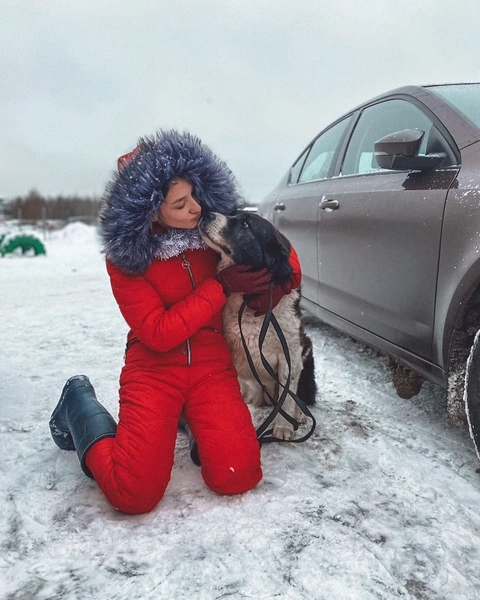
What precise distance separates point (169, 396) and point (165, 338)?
0.82 feet

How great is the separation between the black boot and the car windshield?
79.7 inches

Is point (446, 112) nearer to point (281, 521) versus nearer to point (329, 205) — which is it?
point (329, 205)

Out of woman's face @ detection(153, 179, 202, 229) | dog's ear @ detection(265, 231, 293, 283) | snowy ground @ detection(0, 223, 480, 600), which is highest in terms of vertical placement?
woman's face @ detection(153, 179, 202, 229)

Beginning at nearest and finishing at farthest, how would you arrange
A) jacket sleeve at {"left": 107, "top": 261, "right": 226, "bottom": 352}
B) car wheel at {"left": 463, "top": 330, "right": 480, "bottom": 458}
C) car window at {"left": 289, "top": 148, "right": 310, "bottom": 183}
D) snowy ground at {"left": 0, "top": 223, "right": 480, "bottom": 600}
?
snowy ground at {"left": 0, "top": 223, "right": 480, "bottom": 600}, car wheel at {"left": 463, "top": 330, "right": 480, "bottom": 458}, jacket sleeve at {"left": 107, "top": 261, "right": 226, "bottom": 352}, car window at {"left": 289, "top": 148, "right": 310, "bottom": 183}

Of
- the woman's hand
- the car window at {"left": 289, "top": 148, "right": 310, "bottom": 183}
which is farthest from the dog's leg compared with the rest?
the car window at {"left": 289, "top": 148, "right": 310, "bottom": 183}

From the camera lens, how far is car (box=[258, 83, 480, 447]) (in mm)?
2051

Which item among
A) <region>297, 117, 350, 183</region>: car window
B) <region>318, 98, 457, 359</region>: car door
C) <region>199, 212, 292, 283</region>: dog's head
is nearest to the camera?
<region>199, 212, 292, 283</region>: dog's head

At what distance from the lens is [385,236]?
8.36 feet

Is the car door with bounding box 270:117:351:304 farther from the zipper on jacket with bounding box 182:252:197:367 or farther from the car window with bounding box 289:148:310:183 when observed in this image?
the zipper on jacket with bounding box 182:252:197:367

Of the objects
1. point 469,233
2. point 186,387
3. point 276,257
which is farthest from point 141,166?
point 469,233

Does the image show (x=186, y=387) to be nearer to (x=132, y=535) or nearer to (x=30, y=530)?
(x=132, y=535)

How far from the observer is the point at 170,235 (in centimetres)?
211

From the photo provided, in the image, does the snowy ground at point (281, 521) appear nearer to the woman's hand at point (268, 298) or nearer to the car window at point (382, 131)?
the woman's hand at point (268, 298)

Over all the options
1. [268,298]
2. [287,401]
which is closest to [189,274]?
[268,298]
